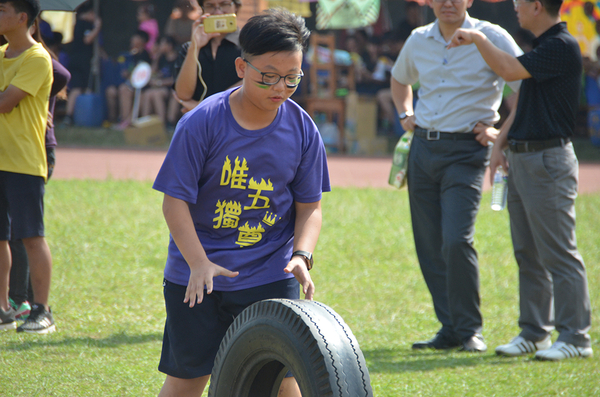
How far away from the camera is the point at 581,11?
12.8 meters

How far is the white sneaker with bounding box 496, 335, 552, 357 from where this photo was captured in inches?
160

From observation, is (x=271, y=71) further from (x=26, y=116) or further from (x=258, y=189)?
(x=26, y=116)

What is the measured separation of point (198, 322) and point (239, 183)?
0.53 meters

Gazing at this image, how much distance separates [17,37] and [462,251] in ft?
9.70

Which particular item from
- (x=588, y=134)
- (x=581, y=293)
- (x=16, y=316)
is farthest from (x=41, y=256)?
(x=588, y=134)

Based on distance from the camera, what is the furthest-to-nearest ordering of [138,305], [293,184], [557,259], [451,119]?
[138,305] < [451,119] < [557,259] < [293,184]

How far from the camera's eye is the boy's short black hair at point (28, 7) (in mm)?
3850

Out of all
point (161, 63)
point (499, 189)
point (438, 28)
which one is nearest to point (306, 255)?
point (499, 189)

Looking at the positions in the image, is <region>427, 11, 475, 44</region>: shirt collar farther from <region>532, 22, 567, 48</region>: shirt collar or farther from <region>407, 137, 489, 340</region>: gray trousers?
<region>407, 137, 489, 340</region>: gray trousers

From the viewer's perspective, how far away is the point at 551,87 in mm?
3912

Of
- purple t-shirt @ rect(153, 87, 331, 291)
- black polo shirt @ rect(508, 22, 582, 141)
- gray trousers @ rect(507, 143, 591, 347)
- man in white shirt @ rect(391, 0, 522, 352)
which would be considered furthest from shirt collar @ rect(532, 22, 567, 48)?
purple t-shirt @ rect(153, 87, 331, 291)

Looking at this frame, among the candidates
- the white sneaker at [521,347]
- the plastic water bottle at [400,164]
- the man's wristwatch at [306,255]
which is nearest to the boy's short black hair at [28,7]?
the plastic water bottle at [400,164]

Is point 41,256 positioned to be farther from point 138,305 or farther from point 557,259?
point 557,259

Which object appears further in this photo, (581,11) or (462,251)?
(581,11)
